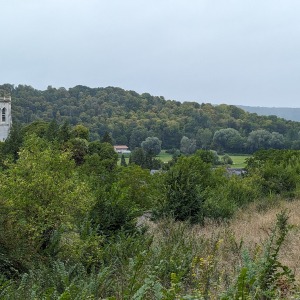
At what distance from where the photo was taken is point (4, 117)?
8056 cm

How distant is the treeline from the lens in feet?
363

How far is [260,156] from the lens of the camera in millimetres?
43469

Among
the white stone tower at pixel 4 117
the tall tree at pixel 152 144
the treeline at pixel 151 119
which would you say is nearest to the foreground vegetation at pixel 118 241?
the white stone tower at pixel 4 117

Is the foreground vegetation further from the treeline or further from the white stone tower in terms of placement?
the treeline

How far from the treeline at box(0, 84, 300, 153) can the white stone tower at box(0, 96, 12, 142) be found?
1728 centimetres

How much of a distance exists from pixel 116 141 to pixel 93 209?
10058 centimetres

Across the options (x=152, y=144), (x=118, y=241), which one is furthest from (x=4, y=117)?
(x=118, y=241)

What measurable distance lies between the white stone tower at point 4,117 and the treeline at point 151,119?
56.7 feet

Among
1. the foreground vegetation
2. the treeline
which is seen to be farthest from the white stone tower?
the foreground vegetation

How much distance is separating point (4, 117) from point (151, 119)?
51.8 meters

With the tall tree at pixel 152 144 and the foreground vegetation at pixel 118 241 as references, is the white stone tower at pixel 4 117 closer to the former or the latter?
the tall tree at pixel 152 144

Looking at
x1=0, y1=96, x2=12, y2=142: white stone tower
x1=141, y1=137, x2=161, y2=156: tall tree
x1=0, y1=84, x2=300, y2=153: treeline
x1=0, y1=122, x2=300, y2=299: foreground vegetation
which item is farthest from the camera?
x1=0, y1=84, x2=300, y2=153: treeline

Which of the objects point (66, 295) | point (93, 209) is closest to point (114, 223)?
point (93, 209)

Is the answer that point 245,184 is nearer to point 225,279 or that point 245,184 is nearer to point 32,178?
point 32,178
